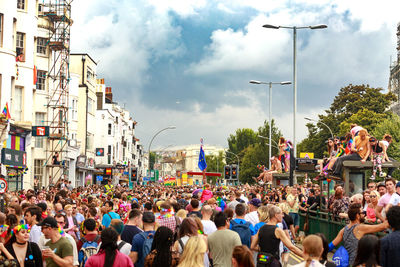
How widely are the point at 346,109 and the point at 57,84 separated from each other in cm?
3951

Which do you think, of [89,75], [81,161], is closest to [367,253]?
[81,161]

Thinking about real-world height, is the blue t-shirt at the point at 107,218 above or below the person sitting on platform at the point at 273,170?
below

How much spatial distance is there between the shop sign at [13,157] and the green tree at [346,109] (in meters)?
45.1

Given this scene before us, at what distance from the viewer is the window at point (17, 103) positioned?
39062 millimetres

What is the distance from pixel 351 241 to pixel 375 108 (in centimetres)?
7219

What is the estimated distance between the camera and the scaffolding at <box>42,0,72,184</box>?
52.2 metres

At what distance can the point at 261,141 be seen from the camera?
304 ft

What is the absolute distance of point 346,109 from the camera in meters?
82.1

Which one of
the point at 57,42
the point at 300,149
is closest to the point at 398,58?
the point at 300,149

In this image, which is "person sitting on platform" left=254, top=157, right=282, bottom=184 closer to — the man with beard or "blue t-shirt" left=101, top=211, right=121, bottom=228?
"blue t-shirt" left=101, top=211, right=121, bottom=228

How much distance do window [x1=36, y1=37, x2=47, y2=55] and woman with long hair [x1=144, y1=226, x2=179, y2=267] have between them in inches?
1849

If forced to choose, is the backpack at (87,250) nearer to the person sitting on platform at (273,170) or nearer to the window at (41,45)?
the person sitting on platform at (273,170)

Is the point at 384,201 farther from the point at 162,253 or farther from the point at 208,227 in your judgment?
the point at 162,253

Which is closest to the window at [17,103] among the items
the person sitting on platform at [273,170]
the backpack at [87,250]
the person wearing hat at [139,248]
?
the person sitting on platform at [273,170]
